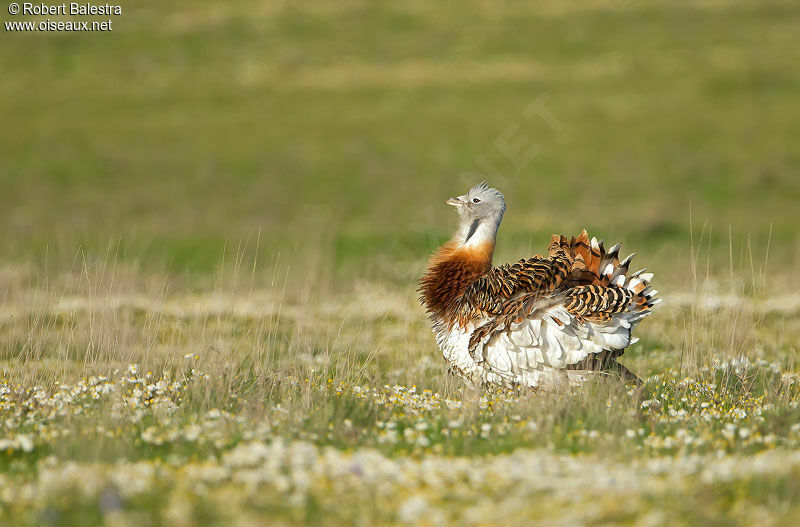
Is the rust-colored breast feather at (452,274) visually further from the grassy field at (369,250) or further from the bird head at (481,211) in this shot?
the grassy field at (369,250)

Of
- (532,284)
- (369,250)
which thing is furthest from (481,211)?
(369,250)

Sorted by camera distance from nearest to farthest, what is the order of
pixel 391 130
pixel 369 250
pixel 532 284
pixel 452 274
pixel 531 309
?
1. pixel 531 309
2. pixel 532 284
3. pixel 452 274
4. pixel 369 250
5. pixel 391 130

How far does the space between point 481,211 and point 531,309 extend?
1.40 m

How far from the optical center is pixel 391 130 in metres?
38.5

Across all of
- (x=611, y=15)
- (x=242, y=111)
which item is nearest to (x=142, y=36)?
(x=242, y=111)

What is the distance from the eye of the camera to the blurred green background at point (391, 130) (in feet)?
81.7

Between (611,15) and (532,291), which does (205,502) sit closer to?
(532,291)

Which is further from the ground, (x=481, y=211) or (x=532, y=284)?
(x=481, y=211)

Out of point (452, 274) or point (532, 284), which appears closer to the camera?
point (532, 284)

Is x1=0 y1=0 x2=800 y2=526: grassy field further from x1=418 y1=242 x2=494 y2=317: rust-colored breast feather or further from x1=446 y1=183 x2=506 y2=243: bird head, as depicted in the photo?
x1=446 y1=183 x2=506 y2=243: bird head

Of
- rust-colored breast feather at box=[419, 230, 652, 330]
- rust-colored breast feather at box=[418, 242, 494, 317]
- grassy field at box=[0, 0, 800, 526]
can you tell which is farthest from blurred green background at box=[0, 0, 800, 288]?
rust-colored breast feather at box=[419, 230, 652, 330]

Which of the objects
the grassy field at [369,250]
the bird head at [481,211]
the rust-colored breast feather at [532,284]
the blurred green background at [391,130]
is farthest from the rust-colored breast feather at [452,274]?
the blurred green background at [391,130]

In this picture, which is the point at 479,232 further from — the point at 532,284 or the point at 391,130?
the point at 391,130

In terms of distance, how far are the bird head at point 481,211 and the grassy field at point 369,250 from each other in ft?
4.67
